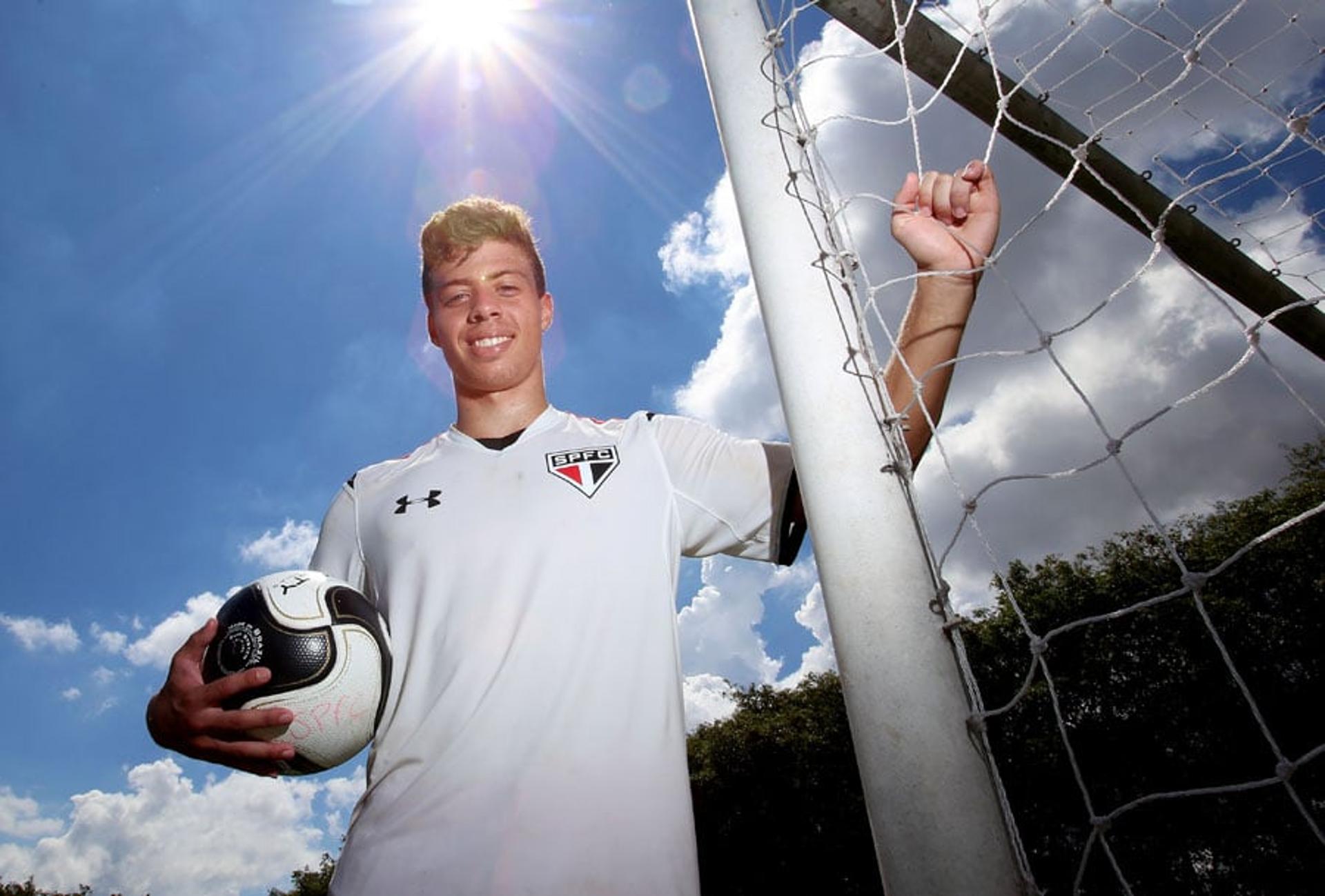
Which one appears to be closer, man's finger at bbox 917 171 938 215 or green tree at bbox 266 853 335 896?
man's finger at bbox 917 171 938 215

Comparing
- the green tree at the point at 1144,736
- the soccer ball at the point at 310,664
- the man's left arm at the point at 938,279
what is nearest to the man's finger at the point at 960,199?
the man's left arm at the point at 938,279

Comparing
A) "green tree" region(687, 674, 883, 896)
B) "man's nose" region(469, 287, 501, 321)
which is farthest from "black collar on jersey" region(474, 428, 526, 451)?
"green tree" region(687, 674, 883, 896)

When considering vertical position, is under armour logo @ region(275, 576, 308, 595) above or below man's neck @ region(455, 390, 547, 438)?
below

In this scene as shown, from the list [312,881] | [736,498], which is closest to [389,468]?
[736,498]

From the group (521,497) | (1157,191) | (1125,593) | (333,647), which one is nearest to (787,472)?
(521,497)

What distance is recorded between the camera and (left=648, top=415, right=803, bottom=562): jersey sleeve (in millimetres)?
2043

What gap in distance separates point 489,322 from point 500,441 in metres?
0.42

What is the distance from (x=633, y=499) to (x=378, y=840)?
3.17ft

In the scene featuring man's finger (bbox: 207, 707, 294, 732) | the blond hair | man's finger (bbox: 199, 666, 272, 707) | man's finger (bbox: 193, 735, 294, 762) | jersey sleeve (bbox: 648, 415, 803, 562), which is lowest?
man's finger (bbox: 193, 735, 294, 762)

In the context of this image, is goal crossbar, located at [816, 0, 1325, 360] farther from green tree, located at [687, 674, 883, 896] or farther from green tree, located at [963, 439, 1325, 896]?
green tree, located at [687, 674, 883, 896]

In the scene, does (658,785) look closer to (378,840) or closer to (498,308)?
(378,840)

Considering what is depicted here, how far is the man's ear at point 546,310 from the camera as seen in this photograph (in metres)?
2.76

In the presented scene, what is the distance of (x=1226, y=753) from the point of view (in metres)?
17.4

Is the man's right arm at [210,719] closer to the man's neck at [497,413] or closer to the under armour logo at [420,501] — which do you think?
the under armour logo at [420,501]
